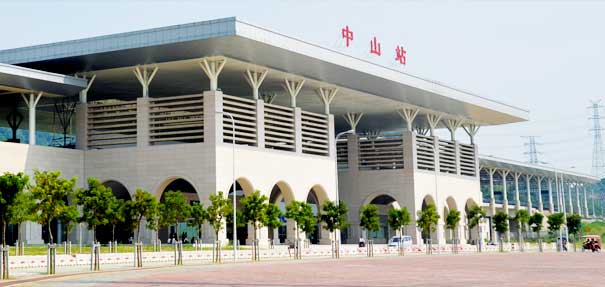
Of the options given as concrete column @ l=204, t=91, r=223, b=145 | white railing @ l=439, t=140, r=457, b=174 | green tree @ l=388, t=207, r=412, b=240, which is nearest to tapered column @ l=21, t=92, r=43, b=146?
concrete column @ l=204, t=91, r=223, b=145

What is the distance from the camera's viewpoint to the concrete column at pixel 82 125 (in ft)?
203

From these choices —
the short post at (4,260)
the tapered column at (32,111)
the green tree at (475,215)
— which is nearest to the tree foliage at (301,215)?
the tapered column at (32,111)

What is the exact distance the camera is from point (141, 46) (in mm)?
54156

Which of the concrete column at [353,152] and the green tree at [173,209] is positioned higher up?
the concrete column at [353,152]

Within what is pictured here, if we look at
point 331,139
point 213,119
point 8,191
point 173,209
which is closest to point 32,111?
point 213,119

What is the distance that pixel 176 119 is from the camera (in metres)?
60.7

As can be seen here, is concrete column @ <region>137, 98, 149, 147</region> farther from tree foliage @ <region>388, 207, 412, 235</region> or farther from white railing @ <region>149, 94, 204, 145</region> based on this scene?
tree foliage @ <region>388, 207, 412, 235</region>

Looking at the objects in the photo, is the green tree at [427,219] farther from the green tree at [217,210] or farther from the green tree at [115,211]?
the green tree at [115,211]

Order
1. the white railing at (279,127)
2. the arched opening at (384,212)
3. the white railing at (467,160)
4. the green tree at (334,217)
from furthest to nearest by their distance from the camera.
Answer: the arched opening at (384,212) → the white railing at (467,160) → the white railing at (279,127) → the green tree at (334,217)

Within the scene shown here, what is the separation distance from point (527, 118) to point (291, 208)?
38451 mm

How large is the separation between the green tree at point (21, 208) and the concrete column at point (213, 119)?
18.4 m

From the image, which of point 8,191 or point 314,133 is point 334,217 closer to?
point 314,133

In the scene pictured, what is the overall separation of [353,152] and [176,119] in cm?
2689

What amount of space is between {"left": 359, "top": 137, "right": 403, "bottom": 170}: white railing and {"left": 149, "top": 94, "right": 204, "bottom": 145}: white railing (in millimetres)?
26092
